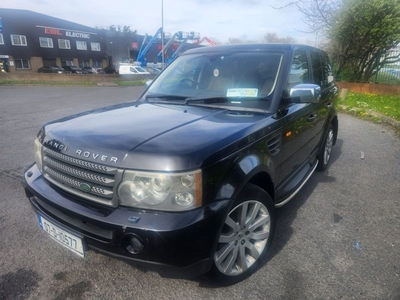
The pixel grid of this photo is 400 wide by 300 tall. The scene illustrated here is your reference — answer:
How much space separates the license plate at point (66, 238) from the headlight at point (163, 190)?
528 mm

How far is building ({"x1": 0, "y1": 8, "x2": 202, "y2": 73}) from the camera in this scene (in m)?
38.9

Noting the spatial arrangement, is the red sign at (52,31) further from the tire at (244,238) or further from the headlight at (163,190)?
the tire at (244,238)

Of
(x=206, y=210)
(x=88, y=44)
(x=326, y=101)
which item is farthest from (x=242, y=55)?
(x=88, y=44)

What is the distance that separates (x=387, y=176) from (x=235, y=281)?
130 inches

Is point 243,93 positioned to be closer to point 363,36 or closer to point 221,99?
point 221,99

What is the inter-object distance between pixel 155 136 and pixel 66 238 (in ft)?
3.10

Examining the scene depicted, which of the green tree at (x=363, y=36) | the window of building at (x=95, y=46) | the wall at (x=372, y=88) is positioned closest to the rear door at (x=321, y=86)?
the wall at (x=372, y=88)

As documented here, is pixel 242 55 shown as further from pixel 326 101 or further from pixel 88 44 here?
pixel 88 44

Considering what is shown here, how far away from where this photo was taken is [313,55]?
3.70 meters

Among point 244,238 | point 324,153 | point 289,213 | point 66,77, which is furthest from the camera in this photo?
point 66,77

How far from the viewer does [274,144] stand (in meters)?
2.35

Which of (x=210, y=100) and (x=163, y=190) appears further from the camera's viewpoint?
(x=210, y=100)

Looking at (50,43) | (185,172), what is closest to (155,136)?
(185,172)

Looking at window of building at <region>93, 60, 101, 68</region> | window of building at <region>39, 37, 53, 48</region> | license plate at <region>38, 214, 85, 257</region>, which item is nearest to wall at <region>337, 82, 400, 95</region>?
license plate at <region>38, 214, 85, 257</region>
